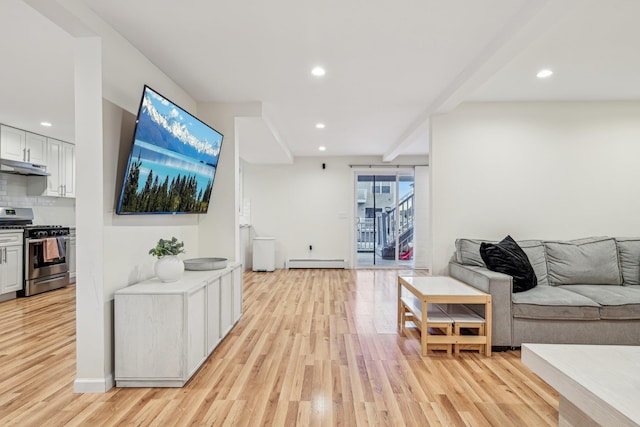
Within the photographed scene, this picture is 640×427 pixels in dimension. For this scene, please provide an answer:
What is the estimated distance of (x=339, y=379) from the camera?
91.7 inches

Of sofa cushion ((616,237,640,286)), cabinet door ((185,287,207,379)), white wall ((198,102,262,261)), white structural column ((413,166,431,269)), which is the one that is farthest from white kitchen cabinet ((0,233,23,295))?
sofa cushion ((616,237,640,286))

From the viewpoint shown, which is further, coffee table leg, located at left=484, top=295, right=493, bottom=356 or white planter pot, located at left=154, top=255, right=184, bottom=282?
coffee table leg, located at left=484, top=295, right=493, bottom=356

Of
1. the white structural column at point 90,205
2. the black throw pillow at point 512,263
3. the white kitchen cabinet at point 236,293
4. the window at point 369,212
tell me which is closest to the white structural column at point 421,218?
the window at point 369,212

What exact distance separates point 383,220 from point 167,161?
17.9ft

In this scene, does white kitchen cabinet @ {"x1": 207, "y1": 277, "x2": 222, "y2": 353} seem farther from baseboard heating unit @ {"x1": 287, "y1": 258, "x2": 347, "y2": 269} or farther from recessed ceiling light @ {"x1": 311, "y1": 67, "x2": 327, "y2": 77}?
baseboard heating unit @ {"x1": 287, "y1": 258, "x2": 347, "y2": 269}

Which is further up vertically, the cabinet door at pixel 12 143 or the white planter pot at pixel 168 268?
the cabinet door at pixel 12 143

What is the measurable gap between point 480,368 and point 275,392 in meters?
1.56

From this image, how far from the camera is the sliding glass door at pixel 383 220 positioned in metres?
7.36

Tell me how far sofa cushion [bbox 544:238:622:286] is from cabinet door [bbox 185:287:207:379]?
3273 millimetres

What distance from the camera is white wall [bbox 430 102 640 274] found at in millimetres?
3666

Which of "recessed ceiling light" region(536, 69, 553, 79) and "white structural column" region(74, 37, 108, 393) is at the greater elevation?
"recessed ceiling light" region(536, 69, 553, 79)

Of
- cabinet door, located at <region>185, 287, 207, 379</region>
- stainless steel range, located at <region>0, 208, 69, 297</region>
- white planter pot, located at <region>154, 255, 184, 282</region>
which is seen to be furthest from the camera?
stainless steel range, located at <region>0, 208, 69, 297</region>

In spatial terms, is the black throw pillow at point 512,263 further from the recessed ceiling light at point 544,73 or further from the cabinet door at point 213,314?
the cabinet door at point 213,314

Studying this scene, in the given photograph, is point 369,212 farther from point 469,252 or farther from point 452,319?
point 452,319
